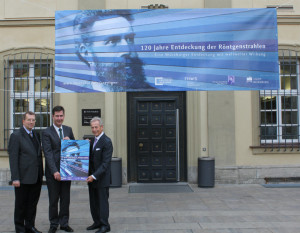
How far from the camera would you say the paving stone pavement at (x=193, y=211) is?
5.29 metres

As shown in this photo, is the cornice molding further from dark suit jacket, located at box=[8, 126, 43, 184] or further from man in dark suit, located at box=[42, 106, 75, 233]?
dark suit jacket, located at box=[8, 126, 43, 184]

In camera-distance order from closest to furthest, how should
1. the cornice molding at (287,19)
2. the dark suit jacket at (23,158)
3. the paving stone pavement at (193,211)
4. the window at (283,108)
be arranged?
the dark suit jacket at (23,158) → the paving stone pavement at (193,211) → the cornice molding at (287,19) → the window at (283,108)

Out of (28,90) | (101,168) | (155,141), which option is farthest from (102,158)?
(28,90)

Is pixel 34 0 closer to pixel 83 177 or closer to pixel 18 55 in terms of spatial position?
pixel 18 55

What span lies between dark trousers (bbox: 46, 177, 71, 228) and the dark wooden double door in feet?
13.2

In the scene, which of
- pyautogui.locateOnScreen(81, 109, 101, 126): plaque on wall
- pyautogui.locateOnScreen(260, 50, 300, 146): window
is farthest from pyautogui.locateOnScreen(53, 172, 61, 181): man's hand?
pyautogui.locateOnScreen(260, 50, 300, 146): window

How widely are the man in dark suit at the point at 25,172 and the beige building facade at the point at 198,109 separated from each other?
379cm

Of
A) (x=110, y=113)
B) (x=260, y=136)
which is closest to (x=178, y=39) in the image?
(x=110, y=113)

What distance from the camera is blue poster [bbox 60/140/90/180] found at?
16.2ft

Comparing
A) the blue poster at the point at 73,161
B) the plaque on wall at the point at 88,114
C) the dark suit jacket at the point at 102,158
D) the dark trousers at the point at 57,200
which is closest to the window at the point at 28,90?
the plaque on wall at the point at 88,114

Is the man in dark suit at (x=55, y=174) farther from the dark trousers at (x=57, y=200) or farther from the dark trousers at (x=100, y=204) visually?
the dark trousers at (x=100, y=204)

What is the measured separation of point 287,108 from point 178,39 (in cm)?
494

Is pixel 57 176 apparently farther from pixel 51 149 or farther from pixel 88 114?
pixel 88 114

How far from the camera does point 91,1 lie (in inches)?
349
